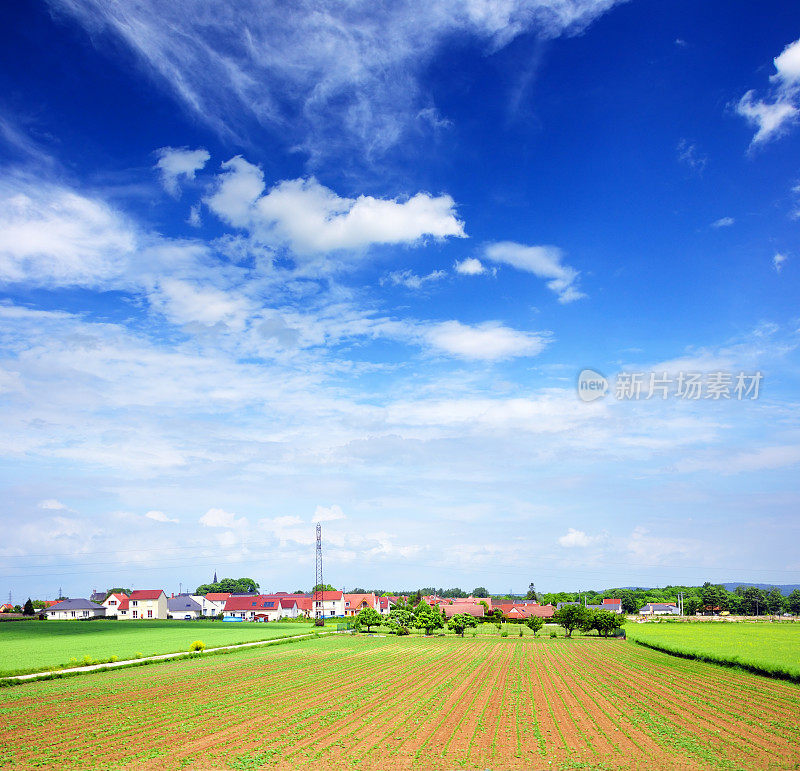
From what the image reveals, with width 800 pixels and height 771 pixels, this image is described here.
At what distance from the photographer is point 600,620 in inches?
4419

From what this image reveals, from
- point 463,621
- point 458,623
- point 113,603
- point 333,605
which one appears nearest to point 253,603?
point 333,605

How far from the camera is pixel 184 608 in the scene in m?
179

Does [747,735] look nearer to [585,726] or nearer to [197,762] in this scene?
[585,726]

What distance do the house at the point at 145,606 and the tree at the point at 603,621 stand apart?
4336 inches

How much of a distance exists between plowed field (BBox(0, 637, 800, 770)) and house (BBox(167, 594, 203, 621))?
432ft

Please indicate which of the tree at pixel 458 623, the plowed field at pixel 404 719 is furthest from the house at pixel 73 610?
the plowed field at pixel 404 719

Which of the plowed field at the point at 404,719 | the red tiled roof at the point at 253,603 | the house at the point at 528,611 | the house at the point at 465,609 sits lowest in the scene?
the house at the point at 528,611

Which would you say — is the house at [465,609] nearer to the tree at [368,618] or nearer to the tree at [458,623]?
the tree at [458,623]

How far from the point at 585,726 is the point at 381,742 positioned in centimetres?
973

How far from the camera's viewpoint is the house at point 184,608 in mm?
176462

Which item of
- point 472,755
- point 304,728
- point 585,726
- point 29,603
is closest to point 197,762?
point 304,728

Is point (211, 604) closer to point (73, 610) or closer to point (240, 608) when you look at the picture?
point (240, 608)

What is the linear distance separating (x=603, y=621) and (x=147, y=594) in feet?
386

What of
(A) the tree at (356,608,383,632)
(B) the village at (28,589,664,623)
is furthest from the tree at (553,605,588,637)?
(B) the village at (28,589,664,623)
